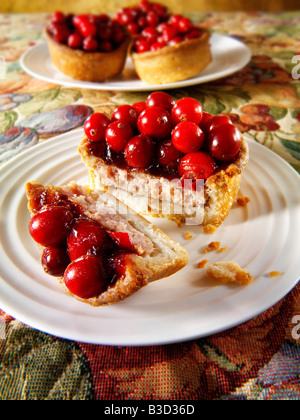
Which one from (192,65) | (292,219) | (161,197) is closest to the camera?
(292,219)

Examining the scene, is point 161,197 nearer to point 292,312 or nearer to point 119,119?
point 119,119

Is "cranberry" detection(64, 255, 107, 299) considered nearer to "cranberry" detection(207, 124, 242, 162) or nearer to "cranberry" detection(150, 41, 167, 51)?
"cranberry" detection(207, 124, 242, 162)

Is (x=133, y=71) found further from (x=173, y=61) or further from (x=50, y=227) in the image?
(x=50, y=227)

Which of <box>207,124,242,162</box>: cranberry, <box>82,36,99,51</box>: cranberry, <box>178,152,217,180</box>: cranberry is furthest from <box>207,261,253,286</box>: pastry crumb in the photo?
<box>82,36,99,51</box>: cranberry

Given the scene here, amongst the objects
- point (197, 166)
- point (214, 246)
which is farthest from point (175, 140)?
point (214, 246)

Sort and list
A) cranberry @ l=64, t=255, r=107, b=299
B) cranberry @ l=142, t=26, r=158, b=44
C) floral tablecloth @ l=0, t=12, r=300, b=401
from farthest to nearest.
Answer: cranberry @ l=142, t=26, r=158, b=44 < cranberry @ l=64, t=255, r=107, b=299 < floral tablecloth @ l=0, t=12, r=300, b=401
